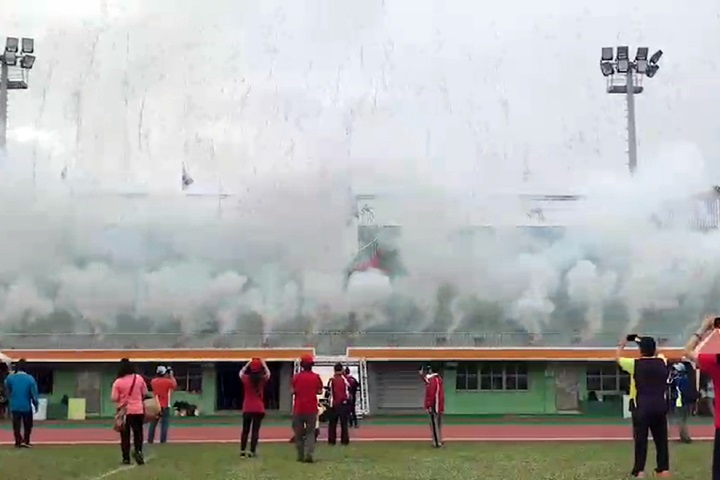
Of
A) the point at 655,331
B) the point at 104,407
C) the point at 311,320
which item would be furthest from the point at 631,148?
the point at 104,407

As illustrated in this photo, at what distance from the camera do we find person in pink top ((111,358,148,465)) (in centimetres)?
1662

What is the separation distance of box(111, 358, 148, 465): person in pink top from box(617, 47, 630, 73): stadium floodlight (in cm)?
3691

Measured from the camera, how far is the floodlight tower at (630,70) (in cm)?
4881

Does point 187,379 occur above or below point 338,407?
below

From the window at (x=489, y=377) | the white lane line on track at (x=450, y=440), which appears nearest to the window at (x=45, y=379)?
the window at (x=489, y=377)

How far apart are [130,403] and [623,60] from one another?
37521 mm

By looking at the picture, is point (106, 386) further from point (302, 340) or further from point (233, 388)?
point (302, 340)

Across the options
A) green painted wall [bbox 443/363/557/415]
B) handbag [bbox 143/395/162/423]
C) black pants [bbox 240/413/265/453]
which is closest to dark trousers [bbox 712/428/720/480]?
black pants [bbox 240/413/265/453]

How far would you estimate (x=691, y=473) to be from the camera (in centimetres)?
1476

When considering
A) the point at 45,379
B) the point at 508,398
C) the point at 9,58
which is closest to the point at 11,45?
the point at 9,58

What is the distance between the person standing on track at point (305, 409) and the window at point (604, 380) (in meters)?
Result: 26.6

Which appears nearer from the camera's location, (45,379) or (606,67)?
(45,379)

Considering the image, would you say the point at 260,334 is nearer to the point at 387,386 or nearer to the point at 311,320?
the point at 311,320

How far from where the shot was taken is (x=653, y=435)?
1348 centimetres
